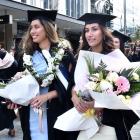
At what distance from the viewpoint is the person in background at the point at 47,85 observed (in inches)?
184

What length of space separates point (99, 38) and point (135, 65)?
49 cm

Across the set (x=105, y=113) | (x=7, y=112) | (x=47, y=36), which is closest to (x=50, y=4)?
(x=7, y=112)

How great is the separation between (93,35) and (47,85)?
0.69 meters

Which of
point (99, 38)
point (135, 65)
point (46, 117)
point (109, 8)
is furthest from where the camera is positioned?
point (109, 8)

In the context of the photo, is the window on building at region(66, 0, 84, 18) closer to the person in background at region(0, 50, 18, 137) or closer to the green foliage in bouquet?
the person in background at region(0, 50, 18, 137)

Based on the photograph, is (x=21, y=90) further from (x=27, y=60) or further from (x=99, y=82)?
(x=99, y=82)

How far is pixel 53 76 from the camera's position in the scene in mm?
4680

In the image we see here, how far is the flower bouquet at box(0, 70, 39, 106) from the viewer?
456 centimetres

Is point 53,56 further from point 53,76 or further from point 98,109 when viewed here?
point 98,109

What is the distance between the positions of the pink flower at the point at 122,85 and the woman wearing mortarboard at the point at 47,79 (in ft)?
2.40

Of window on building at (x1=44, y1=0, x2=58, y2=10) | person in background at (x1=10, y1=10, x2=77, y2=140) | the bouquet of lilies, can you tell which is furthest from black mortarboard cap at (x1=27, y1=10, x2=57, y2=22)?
window on building at (x1=44, y1=0, x2=58, y2=10)

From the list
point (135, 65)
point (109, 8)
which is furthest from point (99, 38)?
point (109, 8)

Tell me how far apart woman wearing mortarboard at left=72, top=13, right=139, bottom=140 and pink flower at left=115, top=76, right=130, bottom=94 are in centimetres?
27

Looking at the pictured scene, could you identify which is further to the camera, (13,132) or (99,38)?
(13,132)
